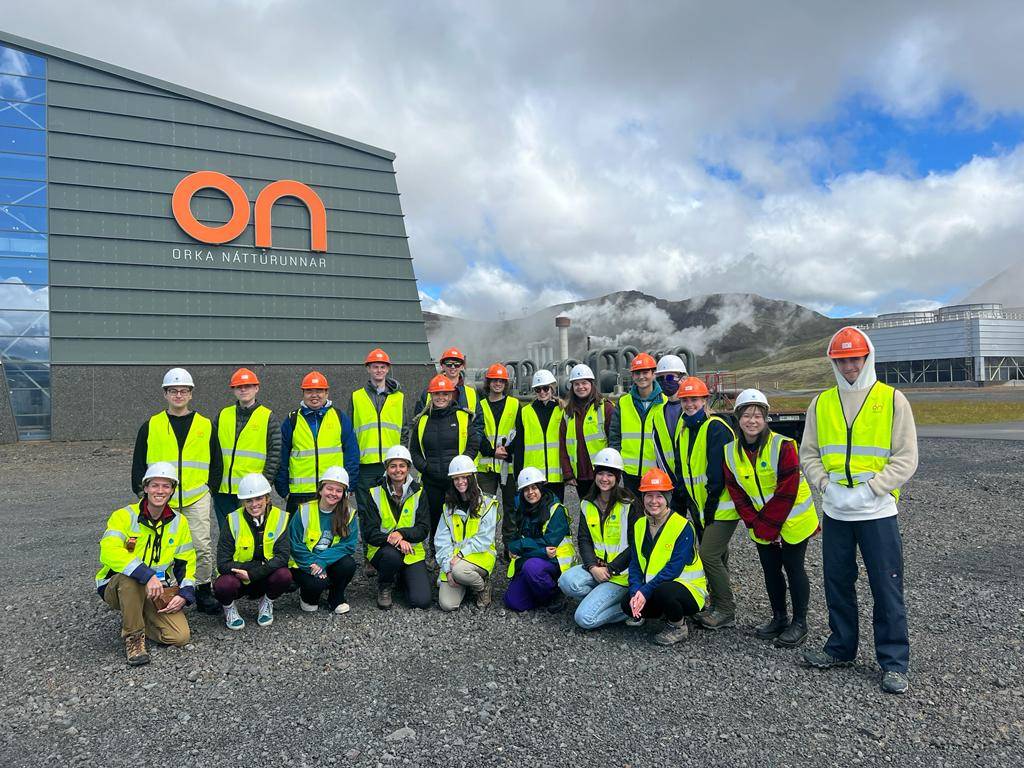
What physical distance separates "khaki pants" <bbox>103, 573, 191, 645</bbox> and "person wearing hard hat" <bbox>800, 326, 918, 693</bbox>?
463 centimetres

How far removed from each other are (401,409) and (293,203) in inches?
708

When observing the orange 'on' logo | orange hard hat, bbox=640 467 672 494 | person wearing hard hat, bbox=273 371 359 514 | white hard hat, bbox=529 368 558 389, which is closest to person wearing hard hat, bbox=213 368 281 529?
person wearing hard hat, bbox=273 371 359 514

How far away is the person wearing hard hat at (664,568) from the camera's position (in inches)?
180

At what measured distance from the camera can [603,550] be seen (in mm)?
5121

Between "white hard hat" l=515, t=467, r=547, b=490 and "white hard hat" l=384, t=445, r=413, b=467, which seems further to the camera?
"white hard hat" l=384, t=445, r=413, b=467

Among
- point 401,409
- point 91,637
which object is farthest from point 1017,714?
point 91,637

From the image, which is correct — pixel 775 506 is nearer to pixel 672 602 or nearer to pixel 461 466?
pixel 672 602

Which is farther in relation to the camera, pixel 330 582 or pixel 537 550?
pixel 537 550

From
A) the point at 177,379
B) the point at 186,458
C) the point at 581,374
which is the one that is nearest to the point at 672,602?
the point at 581,374

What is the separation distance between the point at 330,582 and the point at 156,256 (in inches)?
711

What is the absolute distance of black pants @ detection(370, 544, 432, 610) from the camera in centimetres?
554

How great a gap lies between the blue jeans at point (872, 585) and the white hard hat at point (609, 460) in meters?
1.61

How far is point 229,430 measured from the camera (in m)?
5.62

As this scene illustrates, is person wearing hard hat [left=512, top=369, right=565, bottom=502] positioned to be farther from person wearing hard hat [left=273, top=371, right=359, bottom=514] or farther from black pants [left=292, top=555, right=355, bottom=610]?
black pants [left=292, top=555, right=355, bottom=610]
